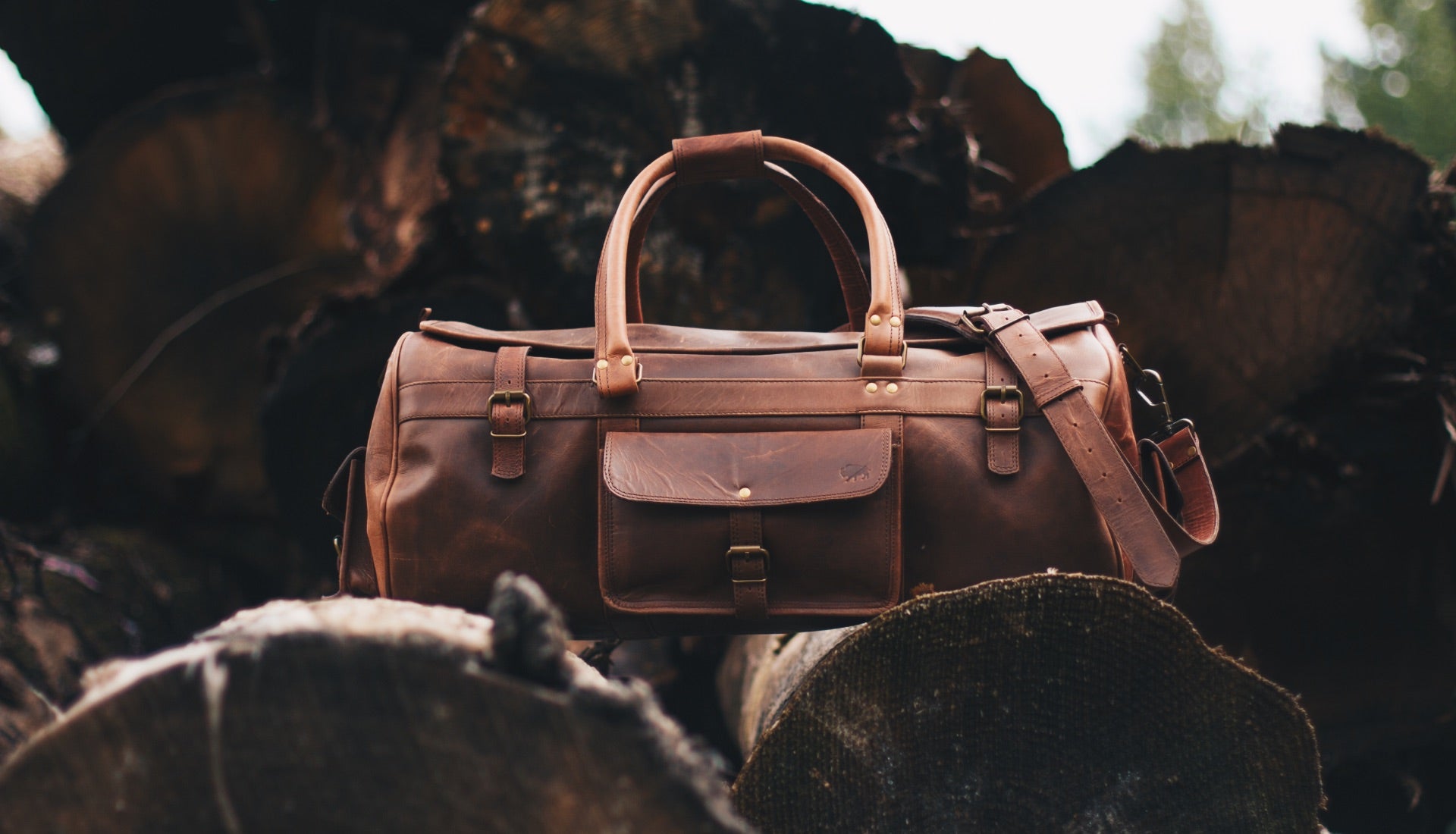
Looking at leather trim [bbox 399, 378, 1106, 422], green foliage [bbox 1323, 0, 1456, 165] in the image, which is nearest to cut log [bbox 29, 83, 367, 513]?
leather trim [bbox 399, 378, 1106, 422]

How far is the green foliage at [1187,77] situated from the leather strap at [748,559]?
16728 mm

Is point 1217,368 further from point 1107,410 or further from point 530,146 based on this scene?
point 530,146

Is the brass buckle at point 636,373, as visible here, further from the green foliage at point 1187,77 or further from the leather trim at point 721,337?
the green foliage at point 1187,77

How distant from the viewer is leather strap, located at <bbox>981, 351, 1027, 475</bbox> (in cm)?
136

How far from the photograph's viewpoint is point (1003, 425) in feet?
4.49

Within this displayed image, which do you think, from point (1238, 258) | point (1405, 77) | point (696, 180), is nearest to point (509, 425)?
point (696, 180)

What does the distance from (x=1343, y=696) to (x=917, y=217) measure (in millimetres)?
1473

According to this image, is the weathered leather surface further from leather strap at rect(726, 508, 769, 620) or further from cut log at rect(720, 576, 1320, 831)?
cut log at rect(720, 576, 1320, 831)

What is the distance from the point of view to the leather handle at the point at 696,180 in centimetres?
139

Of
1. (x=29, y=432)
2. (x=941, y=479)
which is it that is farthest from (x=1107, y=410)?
(x=29, y=432)

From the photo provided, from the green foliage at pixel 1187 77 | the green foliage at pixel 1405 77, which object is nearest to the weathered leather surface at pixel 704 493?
the green foliage at pixel 1405 77

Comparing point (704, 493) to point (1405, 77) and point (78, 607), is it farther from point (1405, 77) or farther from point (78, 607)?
point (1405, 77)

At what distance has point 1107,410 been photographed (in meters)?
1.41

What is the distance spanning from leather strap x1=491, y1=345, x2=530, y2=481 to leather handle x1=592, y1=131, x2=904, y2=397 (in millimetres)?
122
